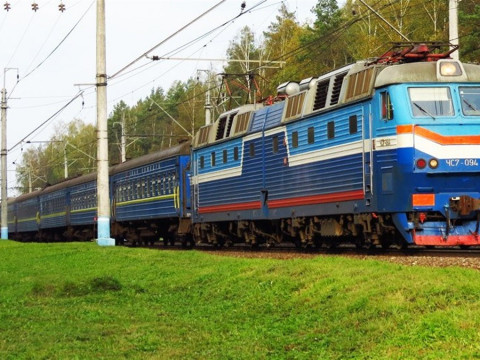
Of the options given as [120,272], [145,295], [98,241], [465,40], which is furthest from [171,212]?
[465,40]

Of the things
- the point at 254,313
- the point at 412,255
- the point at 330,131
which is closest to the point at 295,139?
the point at 330,131

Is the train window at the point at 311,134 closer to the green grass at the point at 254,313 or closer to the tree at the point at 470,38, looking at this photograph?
the green grass at the point at 254,313

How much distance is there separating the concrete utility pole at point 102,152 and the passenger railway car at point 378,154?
6522 millimetres

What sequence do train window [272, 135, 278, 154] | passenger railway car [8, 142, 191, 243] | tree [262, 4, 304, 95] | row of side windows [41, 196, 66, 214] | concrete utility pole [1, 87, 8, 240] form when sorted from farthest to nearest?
tree [262, 4, 304, 95]
concrete utility pole [1, 87, 8, 240]
row of side windows [41, 196, 66, 214]
passenger railway car [8, 142, 191, 243]
train window [272, 135, 278, 154]

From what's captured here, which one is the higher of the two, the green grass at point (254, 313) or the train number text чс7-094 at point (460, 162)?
the train number text чс7-094 at point (460, 162)

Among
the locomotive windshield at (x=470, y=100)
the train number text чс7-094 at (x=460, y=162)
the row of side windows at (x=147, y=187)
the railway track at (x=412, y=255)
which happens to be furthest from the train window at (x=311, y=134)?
the row of side windows at (x=147, y=187)

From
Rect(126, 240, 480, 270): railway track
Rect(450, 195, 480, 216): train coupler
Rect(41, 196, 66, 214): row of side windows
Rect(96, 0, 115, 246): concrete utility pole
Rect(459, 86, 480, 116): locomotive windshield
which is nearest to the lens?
Rect(126, 240, 480, 270): railway track

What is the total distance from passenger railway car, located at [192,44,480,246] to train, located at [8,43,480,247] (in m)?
0.03

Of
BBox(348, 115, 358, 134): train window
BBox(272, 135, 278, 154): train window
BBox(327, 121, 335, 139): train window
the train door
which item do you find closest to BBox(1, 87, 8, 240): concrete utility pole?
BBox(272, 135, 278, 154): train window

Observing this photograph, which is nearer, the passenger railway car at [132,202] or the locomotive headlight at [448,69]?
the locomotive headlight at [448,69]

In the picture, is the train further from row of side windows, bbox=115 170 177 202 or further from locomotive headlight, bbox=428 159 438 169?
row of side windows, bbox=115 170 177 202

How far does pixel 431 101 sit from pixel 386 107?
3.06ft

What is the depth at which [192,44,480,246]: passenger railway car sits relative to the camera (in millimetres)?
18812

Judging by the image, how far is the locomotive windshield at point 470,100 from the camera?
19.3m
